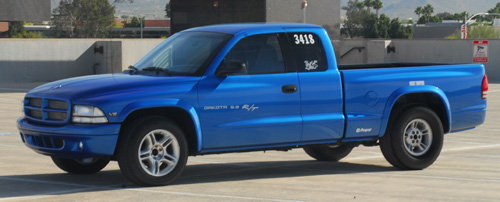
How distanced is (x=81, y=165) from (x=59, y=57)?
2572cm

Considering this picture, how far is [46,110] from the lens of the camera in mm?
9023

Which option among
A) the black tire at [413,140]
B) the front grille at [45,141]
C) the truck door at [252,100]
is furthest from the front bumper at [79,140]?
the black tire at [413,140]

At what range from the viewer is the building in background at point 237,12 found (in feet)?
150

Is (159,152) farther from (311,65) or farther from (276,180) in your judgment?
(311,65)

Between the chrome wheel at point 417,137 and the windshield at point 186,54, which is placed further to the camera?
the chrome wheel at point 417,137

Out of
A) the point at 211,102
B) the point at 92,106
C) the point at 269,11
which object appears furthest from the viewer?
the point at 269,11

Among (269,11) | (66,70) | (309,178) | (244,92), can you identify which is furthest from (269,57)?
(269,11)

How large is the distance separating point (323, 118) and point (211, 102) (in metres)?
1.47

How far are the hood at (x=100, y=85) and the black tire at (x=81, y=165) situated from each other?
1.15 meters

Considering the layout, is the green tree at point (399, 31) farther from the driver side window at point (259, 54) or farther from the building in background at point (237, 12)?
the driver side window at point (259, 54)

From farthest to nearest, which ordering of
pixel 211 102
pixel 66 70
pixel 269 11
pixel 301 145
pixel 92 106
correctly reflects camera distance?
pixel 269 11 → pixel 66 70 → pixel 301 145 → pixel 211 102 → pixel 92 106

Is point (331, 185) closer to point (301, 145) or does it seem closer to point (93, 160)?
point (301, 145)

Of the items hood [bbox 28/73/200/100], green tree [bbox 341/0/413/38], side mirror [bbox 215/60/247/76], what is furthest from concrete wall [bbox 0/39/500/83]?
green tree [bbox 341/0/413/38]

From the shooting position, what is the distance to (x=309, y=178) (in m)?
10.1
